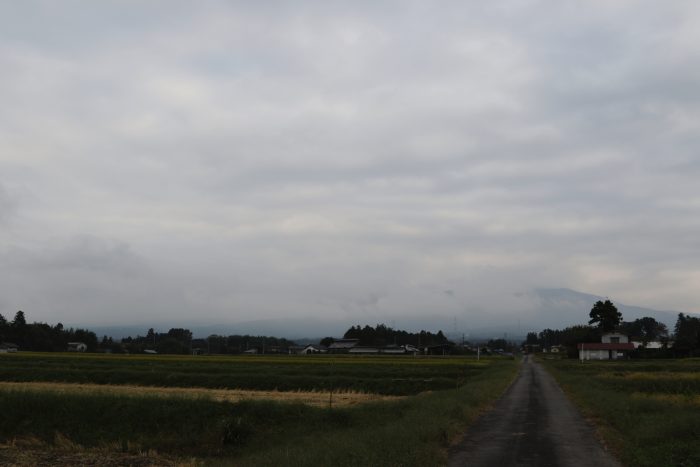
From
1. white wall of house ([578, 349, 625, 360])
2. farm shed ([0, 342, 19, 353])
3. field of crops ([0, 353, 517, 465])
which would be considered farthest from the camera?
farm shed ([0, 342, 19, 353])

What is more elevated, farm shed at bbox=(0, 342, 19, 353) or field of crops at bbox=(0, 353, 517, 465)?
field of crops at bbox=(0, 353, 517, 465)

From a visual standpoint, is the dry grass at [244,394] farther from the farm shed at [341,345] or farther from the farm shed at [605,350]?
the farm shed at [341,345]

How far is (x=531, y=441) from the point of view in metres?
17.7

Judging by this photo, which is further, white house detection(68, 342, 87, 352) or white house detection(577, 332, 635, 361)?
white house detection(68, 342, 87, 352)

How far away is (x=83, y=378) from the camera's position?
50531 millimetres

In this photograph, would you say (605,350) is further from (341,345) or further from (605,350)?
(341,345)

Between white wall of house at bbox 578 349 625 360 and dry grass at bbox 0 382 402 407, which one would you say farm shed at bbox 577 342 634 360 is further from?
dry grass at bbox 0 382 402 407

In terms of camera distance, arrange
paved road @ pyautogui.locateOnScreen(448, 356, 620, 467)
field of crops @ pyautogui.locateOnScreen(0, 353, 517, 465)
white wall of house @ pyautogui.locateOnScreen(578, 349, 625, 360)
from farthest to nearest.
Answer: white wall of house @ pyautogui.locateOnScreen(578, 349, 625, 360) → field of crops @ pyautogui.locateOnScreen(0, 353, 517, 465) → paved road @ pyautogui.locateOnScreen(448, 356, 620, 467)

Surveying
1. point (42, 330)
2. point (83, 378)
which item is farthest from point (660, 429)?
point (42, 330)

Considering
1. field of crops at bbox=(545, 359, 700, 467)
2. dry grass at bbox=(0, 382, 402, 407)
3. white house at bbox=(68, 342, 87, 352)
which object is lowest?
white house at bbox=(68, 342, 87, 352)

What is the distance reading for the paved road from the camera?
14570 millimetres

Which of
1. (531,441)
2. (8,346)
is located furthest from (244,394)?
(8,346)

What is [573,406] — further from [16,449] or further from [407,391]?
[16,449]

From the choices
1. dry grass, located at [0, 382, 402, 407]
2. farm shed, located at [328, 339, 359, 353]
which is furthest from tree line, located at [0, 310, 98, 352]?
dry grass, located at [0, 382, 402, 407]
